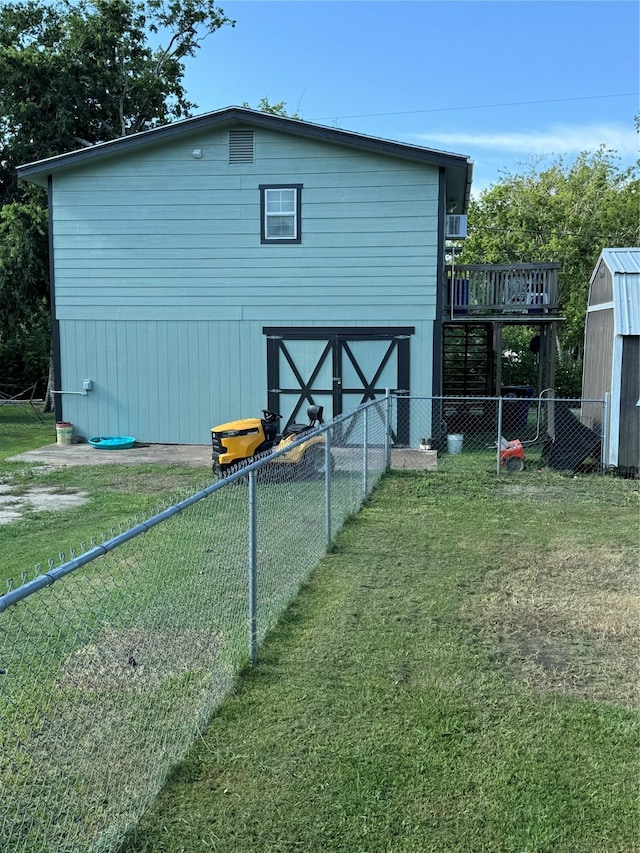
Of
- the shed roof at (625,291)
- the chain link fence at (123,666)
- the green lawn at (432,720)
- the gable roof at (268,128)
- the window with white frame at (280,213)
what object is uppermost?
the gable roof at (268,128)

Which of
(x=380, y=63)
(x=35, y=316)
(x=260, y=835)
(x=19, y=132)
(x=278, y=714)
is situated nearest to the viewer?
(x=260, y=835)

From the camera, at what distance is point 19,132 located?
20.1 meters

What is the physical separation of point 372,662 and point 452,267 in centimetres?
1105

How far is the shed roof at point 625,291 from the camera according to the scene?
410 inches

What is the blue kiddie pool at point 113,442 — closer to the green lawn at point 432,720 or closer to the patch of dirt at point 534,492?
the patch of dirt at point 534,492

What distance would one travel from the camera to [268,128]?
12.7 metres

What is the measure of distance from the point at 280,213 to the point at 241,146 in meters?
1.38

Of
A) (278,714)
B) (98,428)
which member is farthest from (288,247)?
(278,714)

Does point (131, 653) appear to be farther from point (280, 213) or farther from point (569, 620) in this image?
point (280, 213)

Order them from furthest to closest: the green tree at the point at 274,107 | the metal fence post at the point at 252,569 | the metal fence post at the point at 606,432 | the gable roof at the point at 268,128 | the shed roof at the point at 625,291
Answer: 1. the green tree at the point at 274,107
2. the gable roof at the point at 268,128
3. the metal fence post at the point at 606,432
4. the shed roof at the point at 625,291
5. the metal fence post at the point at 252,569

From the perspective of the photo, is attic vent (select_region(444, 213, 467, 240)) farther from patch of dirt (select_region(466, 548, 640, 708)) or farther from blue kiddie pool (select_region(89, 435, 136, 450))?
patch of dirt (select_region(466, 548, 640, 708))

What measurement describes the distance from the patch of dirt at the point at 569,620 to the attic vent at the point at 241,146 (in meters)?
9.18

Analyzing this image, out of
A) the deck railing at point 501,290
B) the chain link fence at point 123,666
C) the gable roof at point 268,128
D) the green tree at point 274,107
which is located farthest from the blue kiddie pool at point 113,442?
the green tree at point 274,107

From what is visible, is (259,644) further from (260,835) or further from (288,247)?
(288,247)
